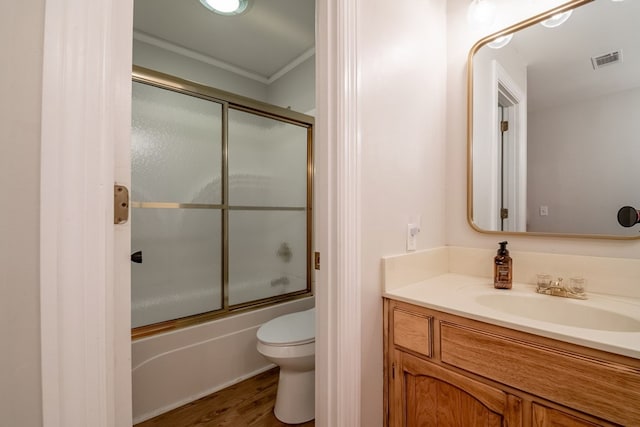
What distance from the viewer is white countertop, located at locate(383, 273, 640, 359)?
2.13ft

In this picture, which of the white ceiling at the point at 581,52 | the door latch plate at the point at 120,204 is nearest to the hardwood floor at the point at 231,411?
the door latch plate at the point at 120,204

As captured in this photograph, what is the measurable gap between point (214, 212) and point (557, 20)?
215 cm

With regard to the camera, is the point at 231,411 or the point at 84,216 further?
the point at 231,411

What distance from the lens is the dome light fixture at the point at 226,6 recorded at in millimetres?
1632

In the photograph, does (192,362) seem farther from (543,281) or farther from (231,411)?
(543,281)

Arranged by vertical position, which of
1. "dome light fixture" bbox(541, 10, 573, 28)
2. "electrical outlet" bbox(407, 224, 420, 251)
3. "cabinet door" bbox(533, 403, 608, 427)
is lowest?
"cabinet door" bbox(533, 403, 608, 427)

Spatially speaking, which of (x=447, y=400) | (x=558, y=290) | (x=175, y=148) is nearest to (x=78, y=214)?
(x=447, y=400)

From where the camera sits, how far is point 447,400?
0.87 metres

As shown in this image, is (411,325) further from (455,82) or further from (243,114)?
(243,114)

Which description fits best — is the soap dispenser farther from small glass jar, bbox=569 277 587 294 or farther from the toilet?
the toilet

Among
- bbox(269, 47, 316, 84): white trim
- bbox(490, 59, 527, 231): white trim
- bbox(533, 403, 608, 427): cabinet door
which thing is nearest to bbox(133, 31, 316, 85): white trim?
bbox(269, 47, 316, 84): white trim

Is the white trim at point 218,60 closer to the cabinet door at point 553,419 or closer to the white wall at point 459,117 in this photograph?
the white wall at point 459,117

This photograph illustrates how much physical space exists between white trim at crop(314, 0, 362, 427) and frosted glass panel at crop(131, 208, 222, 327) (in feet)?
4.21

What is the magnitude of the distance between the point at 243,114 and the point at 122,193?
1.81m
